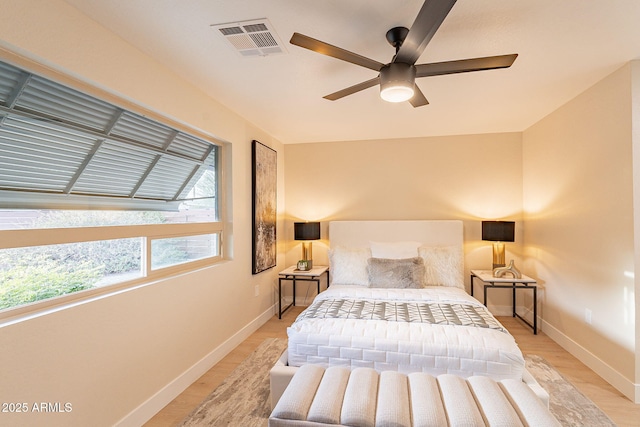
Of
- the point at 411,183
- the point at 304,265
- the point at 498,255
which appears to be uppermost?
the point at 411,183

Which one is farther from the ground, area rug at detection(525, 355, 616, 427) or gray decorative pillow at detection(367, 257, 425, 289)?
gray decorative pillow at detection(367, 257, 425, 289)

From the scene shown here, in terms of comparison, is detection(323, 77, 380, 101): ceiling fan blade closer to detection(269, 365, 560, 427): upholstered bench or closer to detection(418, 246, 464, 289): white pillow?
detection(269, 365, 560, 427): upholstered bench

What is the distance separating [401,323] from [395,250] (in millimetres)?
1618

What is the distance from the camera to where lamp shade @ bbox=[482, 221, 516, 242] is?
12.3 ft

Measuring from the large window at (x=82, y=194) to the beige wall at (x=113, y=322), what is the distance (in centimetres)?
15

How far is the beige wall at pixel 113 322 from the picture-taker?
1.46 m

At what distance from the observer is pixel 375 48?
2105 mm

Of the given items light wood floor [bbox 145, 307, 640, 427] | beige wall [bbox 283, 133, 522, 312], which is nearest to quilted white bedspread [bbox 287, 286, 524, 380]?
light wood floor [bbox 145, 307, 640, 427]

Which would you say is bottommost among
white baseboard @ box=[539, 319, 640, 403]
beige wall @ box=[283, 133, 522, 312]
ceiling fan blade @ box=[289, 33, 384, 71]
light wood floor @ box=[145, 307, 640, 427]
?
light wood floor @ box=[145, 307, 640, 427]

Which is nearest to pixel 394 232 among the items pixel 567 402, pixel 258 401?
pixel 567 402

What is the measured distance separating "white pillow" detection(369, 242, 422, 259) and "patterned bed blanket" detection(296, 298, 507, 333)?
3.06ft

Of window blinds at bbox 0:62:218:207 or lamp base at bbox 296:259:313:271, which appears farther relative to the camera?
lamp base at bbox 296:259:313:271

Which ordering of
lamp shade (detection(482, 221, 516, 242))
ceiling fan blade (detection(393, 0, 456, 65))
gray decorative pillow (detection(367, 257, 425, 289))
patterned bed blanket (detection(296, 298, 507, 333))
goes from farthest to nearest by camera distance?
lamp shade (detection(482, 221, 516, 242)) < gray decorative pillow (detection(367, 257, 425, 289)) < patterned bed blanket (detection(296, 298, 507, 333)) < ceiling fan blade (detection(393, 0, 456, 65))

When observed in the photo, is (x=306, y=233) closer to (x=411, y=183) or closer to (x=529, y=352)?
(x=411, y=183)
